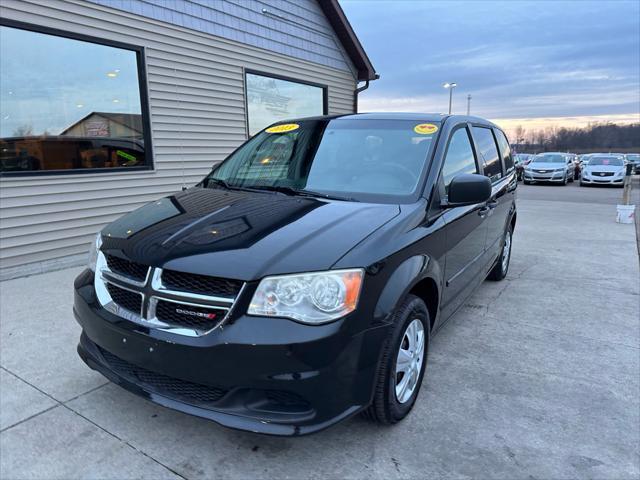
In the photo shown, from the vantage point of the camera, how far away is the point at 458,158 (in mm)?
3266

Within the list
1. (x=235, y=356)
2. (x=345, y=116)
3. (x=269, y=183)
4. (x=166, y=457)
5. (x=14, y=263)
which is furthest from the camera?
(x=14, y=263)

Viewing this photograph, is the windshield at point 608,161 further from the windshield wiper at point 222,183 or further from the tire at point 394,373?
the tire at point 394,373

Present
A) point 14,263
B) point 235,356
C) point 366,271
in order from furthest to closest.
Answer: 1. point 14,263
2. point 366,271
3. point 235,356

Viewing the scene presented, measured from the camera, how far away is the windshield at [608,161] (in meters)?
20.8

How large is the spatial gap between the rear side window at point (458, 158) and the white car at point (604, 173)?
20255 mm

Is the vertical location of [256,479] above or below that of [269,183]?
below

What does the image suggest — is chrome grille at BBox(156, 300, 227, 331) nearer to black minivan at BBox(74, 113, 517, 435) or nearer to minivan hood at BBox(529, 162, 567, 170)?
black minivan at BBox(74, 113, 517, 435)

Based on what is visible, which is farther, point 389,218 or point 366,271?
point 389,218

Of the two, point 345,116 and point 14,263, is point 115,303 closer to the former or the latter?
point 345,116

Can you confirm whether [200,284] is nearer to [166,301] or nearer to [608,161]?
[166,301]

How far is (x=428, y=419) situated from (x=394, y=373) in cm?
49

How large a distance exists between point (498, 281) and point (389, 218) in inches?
131

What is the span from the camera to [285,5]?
8328 millimetres

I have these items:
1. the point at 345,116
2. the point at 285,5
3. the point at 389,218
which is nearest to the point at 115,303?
the point at 389,218
